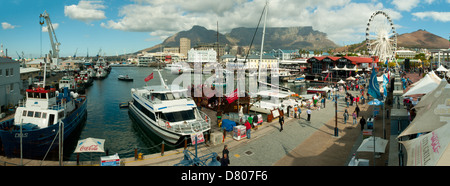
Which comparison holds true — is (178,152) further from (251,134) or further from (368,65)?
(368,65)

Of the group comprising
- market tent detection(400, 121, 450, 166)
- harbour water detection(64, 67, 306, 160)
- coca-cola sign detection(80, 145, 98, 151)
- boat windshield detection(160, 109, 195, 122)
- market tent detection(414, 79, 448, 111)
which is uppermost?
market tent detection(414, 79, 448, 111)

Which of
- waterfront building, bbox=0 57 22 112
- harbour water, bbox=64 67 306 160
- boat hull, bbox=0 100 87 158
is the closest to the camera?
boat hull, bbox=0 100 87 158

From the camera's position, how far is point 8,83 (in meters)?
31.2

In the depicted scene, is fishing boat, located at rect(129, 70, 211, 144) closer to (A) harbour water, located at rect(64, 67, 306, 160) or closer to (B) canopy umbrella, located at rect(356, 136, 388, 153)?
(A) harbour water, located at rect(64, 67, 306, 160)

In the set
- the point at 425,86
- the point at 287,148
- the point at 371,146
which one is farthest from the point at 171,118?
the point at 425,86

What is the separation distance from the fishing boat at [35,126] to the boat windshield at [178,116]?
7215 mm

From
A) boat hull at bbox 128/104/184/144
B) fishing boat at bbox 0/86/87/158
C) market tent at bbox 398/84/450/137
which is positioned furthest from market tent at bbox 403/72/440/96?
fishing boat at bbox 0/86/87/158

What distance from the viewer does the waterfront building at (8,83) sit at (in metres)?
29.8

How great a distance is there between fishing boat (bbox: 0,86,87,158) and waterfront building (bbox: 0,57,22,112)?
1202cm

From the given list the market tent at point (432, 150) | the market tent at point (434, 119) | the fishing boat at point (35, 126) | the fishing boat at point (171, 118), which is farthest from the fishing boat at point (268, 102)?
the market tent at point (432, 150)

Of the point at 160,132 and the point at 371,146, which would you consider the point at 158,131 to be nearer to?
the point at 160,132

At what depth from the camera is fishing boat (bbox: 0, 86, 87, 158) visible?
669 inches

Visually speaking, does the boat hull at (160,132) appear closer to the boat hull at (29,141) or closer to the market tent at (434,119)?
the boat hull at (29,141)
